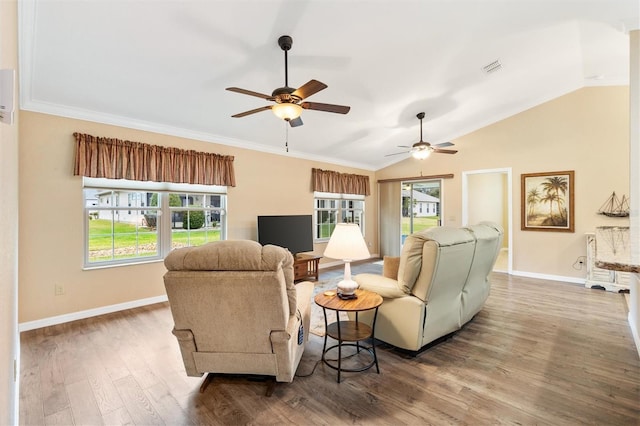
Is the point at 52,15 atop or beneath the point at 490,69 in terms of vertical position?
beneath

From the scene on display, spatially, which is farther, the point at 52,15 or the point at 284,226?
the point at 284,226

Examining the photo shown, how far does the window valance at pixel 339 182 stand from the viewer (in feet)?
21.6

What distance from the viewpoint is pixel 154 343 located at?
3010 mm

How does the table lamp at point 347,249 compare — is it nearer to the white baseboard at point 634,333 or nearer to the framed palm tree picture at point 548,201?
the white baseboard at point 634,333

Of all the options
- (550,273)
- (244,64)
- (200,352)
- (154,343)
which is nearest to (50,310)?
(154,343)

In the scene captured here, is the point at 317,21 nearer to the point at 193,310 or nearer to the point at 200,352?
the point at 193,310

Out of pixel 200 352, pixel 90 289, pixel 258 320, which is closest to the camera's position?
pixel 258 320

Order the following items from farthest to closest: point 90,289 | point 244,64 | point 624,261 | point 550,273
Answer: point 550,273 < point 90,289 < point 244,64 < point 624,261

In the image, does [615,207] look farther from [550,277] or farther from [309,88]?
[309,88]

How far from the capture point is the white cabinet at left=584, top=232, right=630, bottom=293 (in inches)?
188

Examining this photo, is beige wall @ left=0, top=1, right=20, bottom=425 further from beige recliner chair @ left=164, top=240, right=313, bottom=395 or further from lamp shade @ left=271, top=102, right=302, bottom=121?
lamp shade @ left=271, top=102, right=302, bottom=121

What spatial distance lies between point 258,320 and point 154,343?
179 cm

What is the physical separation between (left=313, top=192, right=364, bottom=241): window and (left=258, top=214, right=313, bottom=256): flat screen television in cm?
101

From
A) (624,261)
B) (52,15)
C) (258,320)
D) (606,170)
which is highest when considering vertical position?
(52,15)
